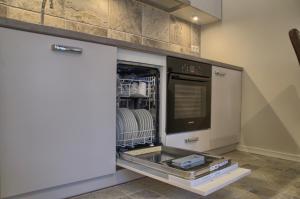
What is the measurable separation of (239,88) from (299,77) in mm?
499

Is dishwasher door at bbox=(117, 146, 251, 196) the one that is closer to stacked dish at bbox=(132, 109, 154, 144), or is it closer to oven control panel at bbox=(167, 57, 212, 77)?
stacked dish at bbox=(132, 109, 154, 144)

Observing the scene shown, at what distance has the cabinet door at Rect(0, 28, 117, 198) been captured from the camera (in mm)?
923

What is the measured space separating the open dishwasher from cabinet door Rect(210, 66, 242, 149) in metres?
0.63

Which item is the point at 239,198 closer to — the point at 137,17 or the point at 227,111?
the point at 227,111

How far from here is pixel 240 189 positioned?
128cm

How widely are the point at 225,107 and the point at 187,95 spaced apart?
1.75ft

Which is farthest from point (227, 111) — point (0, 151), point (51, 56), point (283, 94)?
point (0, 151)

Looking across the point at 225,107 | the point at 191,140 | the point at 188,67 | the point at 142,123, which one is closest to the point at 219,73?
the point at 225,107

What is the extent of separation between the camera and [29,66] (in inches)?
38.0

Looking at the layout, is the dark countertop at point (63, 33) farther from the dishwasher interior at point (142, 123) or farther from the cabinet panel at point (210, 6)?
the cabinet panel at point (210, 6)

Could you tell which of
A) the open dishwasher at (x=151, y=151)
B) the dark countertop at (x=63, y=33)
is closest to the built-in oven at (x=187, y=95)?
the open dishwasher at (x=151, y=151)

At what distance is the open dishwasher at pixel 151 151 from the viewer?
929mm

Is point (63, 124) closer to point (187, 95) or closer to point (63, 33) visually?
point (63, 33)

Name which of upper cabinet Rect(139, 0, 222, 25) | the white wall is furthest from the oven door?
upper cabinet Rect(139, 0, 222, 25)
